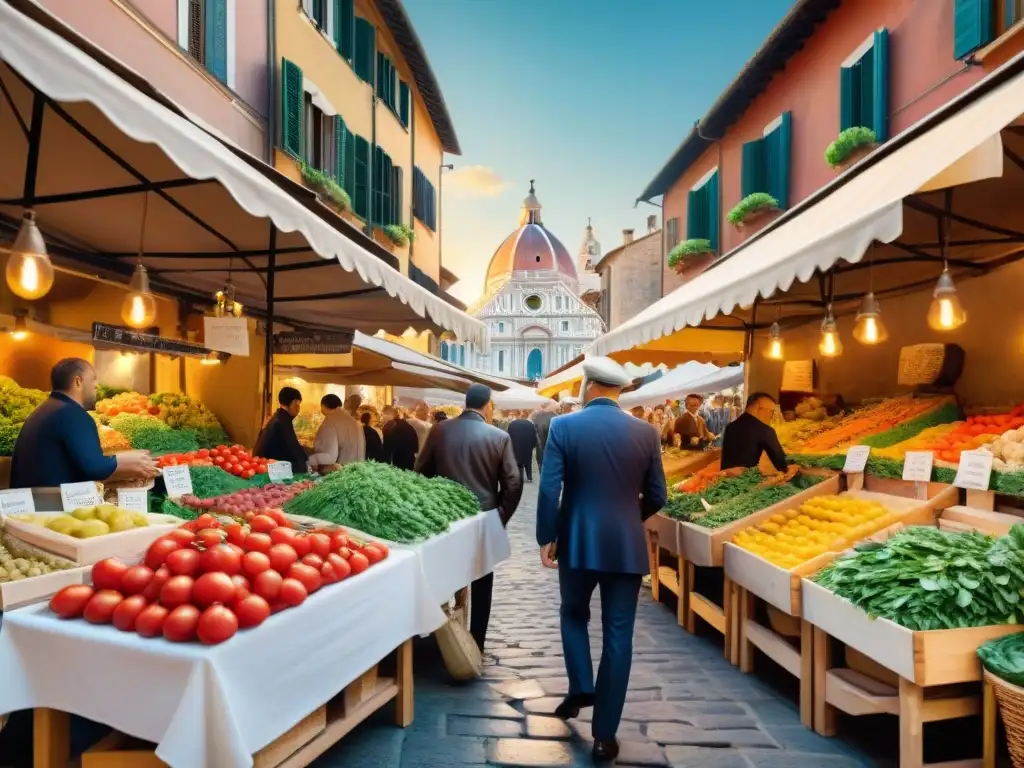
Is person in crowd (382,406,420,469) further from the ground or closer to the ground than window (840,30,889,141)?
closer to the ground

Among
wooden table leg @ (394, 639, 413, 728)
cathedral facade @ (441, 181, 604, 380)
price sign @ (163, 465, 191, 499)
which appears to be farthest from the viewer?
cathedral facade @ (441, 181, 604, 380)

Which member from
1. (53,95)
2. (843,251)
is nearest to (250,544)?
(53,95)

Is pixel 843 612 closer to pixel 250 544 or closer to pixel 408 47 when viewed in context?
pixel 250 544

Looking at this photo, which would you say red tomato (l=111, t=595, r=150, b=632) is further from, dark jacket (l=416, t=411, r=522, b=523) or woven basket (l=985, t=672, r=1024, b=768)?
woven basket (l=985, t=672, r=1024, b=768)

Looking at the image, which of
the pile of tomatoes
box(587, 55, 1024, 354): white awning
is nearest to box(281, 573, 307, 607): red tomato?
the pile of tomatoes

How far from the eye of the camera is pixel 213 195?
15.2 ft

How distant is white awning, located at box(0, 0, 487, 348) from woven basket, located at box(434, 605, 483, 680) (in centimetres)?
227

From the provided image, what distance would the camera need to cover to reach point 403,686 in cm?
358

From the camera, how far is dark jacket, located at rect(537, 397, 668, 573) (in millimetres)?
3404

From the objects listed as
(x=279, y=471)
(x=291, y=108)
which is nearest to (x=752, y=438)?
(x=279, y=471)

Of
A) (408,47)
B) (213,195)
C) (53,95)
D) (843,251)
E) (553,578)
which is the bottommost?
(553,578)

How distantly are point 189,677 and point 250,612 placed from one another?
0.93ft

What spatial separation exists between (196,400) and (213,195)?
A: 3813 millimetres

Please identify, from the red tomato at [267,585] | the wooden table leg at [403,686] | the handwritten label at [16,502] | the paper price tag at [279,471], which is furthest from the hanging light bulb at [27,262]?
the paper price tag at [279,471]
